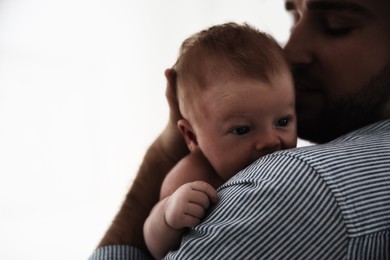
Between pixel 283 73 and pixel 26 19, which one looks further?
pixel 26 19

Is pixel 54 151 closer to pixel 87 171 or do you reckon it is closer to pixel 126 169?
pixel 87 171

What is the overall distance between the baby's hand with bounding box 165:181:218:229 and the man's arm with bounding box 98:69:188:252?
0.31m

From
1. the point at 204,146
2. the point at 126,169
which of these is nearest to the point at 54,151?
the point at 126,169

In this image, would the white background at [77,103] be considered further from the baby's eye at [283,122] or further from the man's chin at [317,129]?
the baby's eye at [283,122]

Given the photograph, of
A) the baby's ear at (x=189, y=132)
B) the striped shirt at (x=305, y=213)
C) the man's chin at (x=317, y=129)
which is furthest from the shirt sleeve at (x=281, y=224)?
the man's chin at (x=317, y=129)

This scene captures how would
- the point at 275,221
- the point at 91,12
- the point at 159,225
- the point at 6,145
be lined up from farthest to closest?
the point at 91,12 → the point at 6,145 → the point at 159,225 → the point at 275,221

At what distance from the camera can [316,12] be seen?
3.55 ft

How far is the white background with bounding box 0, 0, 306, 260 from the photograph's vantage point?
8.61 ft

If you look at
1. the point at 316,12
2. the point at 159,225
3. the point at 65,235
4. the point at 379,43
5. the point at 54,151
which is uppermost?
the point at 316,12

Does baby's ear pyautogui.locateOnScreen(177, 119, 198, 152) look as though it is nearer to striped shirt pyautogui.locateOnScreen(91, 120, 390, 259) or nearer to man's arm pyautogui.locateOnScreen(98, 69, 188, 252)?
man's arm pyautogui.locateOnScreen(98, 69, 188, 252)

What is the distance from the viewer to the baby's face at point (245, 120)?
0.89 m

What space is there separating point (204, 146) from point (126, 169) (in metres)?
2.01

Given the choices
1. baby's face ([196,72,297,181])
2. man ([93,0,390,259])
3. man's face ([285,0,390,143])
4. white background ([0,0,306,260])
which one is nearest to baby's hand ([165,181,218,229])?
man ([93,0,390,259])

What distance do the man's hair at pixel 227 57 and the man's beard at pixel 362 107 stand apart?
22 cm
